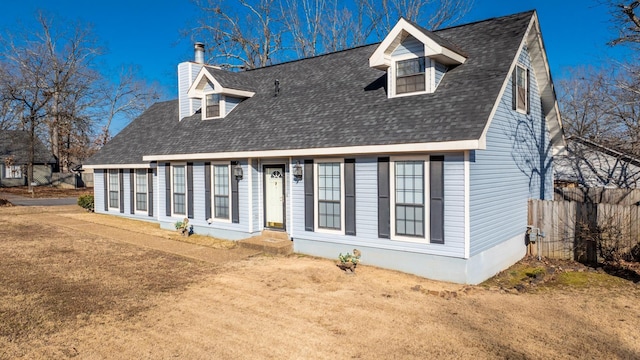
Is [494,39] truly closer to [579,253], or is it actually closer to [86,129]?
[579,253]

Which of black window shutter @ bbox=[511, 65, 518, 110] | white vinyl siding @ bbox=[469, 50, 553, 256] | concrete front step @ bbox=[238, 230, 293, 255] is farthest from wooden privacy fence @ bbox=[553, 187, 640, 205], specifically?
concrete front step @ bbox=[238, 230, 293, 255]

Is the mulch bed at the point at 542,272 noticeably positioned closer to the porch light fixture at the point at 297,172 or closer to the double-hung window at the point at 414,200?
the double-hung window at the point at 414,200

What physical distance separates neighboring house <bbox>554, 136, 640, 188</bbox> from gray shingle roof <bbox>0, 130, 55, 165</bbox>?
46413 mm

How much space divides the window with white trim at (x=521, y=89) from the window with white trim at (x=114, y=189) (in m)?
17.1

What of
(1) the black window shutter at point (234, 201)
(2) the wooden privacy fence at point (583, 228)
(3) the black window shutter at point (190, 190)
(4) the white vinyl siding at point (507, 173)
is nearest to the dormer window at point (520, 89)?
(4) the white vinyl siding at point (507, 173)

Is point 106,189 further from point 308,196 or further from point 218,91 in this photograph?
point 308,196

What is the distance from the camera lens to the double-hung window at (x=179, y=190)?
15.0 metres

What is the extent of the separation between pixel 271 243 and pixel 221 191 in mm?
3026

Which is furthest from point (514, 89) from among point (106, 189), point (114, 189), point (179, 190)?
point (106, 189)

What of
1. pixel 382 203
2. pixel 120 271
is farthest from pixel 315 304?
pixel 120 271

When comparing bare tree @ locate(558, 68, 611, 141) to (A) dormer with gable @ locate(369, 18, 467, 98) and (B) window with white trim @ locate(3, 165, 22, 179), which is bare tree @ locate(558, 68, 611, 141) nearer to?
(A) dormer with gable @ locate(369, 18, 467, 98)

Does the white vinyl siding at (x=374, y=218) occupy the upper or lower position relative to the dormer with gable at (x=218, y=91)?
lower

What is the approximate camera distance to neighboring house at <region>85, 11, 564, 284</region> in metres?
9.17

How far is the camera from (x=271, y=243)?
39.0ft
